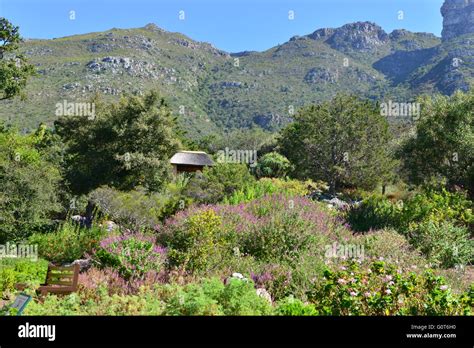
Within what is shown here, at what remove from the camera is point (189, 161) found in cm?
4238

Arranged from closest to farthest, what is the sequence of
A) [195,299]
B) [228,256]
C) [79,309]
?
1. [195,299]
2. [79,309]
3. [228,256]

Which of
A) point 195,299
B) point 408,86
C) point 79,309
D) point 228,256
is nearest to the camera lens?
point 195,299

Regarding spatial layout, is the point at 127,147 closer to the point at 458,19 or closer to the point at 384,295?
the point at 384,295

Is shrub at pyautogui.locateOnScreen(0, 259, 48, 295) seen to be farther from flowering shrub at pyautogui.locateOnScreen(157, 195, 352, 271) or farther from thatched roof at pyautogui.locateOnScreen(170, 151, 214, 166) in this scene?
thatched roof at pyautogui.locateOnScreen(170, 151, 214, 166)

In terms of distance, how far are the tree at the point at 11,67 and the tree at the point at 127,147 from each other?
4.77 m

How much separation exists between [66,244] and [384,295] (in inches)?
406

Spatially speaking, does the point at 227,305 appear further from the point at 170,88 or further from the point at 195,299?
the point at 170,88

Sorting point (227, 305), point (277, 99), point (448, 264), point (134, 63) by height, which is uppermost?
point (134, 63)

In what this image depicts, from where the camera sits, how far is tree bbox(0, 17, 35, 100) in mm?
21641

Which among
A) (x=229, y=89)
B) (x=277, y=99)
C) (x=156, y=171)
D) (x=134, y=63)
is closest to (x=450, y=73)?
(x=277, y=99)

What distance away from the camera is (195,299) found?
4887 mm

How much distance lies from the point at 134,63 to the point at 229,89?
87.7ft

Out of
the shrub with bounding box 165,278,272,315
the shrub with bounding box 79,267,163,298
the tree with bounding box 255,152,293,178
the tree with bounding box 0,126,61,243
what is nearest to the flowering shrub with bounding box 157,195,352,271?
the shrub with bounding box 79,267,163,298

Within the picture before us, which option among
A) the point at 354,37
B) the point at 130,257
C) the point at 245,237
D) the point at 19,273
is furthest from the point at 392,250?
the point at 354,37
